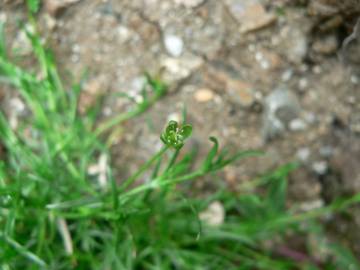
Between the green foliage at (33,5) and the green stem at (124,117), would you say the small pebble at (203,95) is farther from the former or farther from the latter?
the green foliage at (33,5)

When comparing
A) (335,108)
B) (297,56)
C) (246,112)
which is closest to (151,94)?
(246,112)

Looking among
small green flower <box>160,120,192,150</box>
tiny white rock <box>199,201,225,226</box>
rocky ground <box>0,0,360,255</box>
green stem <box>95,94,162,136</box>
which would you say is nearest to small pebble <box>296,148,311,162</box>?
rocky ground <box>0,0,360,255</box>

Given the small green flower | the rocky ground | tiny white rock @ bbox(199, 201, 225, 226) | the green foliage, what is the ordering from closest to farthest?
the small green flower
the green foliage
the rocky ground
tiny white rock @ bbox(199, 201, 225, 226)

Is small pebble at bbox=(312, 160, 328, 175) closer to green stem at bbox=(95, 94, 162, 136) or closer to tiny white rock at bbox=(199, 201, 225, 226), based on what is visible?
tiny white rock at bbox=(199, 201, 225, 226)

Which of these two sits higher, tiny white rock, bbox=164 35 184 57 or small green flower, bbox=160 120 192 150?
small green flower, bbox=160 120 192 150

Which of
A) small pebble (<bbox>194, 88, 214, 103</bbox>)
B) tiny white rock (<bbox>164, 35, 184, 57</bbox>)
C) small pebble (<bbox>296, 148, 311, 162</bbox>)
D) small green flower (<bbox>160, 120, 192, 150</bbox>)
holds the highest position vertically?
small green flower (<bbox>160, 120, 192, 150</bbox>)

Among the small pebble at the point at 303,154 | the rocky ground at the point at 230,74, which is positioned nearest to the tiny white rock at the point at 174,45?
the rocky ground at the point at 230,74

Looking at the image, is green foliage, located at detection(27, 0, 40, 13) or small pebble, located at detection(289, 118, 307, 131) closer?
green foliage, located at detection(27, 0, 40, 13)

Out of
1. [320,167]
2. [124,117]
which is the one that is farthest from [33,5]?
[320,167]

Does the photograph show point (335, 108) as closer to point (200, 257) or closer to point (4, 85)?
point (200, 257)
